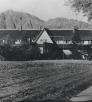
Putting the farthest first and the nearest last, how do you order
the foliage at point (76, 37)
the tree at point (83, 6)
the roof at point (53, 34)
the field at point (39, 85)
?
the roof at point (53, 34)
the foliage at point (76, 37)
the tree at point (83, 6)
the field at point (39, 85)

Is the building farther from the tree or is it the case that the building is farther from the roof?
the tree

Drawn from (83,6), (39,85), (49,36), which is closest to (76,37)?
(49,36)

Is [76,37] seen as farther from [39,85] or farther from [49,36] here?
[39,85]

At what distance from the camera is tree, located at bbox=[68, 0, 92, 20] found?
2537 cm

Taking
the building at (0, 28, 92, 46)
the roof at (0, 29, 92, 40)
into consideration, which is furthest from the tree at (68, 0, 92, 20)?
the roof at (0, 29, 92, 40)

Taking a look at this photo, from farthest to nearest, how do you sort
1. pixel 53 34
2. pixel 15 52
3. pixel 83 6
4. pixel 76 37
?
pixel 53 34, pixel 76 37, pixel 15 52, pixel 83 6

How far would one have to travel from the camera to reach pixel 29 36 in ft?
361

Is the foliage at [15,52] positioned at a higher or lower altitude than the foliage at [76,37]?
lower

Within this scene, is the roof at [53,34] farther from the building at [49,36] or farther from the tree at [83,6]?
the tree at [83,6]

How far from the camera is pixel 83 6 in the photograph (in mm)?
26109

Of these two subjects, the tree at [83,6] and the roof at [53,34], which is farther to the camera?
the roof at [53,34]

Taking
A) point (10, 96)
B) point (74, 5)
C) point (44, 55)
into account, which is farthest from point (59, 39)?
point (10, 96)

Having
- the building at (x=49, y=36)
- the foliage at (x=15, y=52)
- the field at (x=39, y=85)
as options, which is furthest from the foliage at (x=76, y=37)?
the field at (x=39, y=85)

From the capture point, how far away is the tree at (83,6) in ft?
83.2
